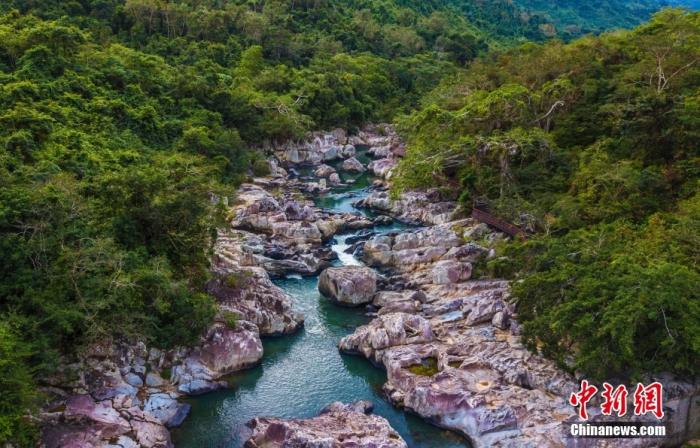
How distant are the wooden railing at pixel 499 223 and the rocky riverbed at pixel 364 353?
524 mm

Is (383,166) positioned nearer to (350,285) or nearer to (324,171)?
(324,171)

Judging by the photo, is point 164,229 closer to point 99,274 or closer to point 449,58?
point 99,274

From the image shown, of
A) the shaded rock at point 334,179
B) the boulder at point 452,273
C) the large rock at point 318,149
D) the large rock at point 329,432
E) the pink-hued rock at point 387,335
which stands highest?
the large rock at point 318,149

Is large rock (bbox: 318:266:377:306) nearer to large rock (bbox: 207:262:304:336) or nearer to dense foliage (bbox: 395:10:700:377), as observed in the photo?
large rock (bbox: 207:262:304:336)

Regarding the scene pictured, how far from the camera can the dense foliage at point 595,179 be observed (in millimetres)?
19531

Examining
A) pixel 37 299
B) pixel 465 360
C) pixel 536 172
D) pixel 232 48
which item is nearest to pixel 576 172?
pixel 536 172

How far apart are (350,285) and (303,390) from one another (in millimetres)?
7151

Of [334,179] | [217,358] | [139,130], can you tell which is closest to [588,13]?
[334,179]

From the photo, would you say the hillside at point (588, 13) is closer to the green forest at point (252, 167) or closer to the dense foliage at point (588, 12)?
the dense foliage at point (588, 12)

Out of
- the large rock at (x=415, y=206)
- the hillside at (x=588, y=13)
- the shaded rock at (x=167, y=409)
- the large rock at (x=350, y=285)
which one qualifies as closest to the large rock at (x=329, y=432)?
the shaded rock at (x=167, y=409)

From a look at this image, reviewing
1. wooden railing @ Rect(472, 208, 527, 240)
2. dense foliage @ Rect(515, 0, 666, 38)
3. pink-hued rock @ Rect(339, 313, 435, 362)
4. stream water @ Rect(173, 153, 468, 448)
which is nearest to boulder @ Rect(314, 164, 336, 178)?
wooden railing @ Rect(472, 208, 527, 240)

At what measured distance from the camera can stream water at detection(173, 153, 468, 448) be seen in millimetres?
20031

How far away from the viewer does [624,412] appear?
1927 cm

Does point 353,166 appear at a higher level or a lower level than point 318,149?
lower
